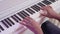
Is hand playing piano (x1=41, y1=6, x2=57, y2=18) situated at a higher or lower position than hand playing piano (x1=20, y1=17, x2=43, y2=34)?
higher

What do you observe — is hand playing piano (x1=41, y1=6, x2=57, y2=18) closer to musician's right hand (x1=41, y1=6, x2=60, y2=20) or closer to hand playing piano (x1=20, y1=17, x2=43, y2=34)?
musician's right hand (x1=41, y1=6, x2=60, y2=20)

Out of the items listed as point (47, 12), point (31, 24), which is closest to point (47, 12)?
point (47, 12)

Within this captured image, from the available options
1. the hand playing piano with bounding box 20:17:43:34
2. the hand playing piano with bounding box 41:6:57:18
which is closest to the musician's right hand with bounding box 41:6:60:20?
the hand playing piano with bounding box 41:6:57:18

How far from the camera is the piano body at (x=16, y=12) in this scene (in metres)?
0.98

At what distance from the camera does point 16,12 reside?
1.08 m

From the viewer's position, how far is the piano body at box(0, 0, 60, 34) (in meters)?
0.98

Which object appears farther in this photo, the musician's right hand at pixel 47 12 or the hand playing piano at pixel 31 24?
the musician's right hand at pixel 47 12

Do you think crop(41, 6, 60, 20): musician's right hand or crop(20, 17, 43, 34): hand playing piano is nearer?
crop(20, 17, 43, 34): hand playing piano

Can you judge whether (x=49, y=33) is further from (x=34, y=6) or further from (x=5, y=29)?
(x=5, y=29)

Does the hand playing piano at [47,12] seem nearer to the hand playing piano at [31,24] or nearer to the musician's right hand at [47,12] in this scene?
the musician's right hand at [47,12]

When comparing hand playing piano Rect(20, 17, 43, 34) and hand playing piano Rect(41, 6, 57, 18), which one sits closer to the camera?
hand playing piano Rect(20, 17, 43, 34)

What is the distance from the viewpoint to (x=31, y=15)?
1.07 metres

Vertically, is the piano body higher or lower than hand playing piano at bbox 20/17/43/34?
higher

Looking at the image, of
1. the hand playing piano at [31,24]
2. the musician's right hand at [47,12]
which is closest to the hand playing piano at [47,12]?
the musician's right hand at [47,12]
